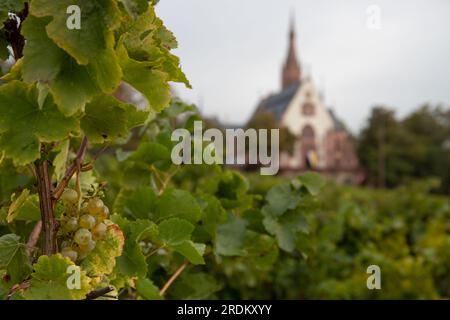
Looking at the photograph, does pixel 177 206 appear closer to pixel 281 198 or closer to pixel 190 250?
pixel 190 250

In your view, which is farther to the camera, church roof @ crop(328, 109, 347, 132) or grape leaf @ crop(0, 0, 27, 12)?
church roof @ crop(328, 109, 347, 132)

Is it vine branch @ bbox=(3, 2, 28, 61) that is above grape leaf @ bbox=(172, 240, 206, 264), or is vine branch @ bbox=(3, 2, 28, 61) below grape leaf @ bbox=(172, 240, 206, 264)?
above

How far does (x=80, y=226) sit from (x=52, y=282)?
0.13 metres

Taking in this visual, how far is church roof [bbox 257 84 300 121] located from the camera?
58147 millimetres

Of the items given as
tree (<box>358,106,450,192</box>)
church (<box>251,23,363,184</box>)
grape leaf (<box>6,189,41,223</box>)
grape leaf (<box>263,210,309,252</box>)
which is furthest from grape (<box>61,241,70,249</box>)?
church (<box>251,23,363,184</box>)

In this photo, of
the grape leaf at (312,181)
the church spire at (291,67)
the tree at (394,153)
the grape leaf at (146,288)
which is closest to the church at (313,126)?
the tree at (394,153)

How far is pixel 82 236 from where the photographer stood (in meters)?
0.92

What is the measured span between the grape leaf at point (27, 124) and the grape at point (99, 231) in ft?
0.56

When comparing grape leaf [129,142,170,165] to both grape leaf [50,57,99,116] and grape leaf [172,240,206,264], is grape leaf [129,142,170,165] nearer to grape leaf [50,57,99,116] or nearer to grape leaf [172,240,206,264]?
grape leaf [172,240,206,264]

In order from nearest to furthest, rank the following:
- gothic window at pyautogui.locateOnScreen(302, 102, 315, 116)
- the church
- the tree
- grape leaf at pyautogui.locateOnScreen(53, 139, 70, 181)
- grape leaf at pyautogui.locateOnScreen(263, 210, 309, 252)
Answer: grape leaf at pyautogui.locateOnScreen(53, 139, 70, 181) → grape leaf at pyautogui.locateOnScreen(263, 210, 309, 252) → the tree → the church → gothic window at pyautogui.locateOnScreen(302, 102, 315, 116)

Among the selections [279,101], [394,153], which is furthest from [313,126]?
[394,153]
